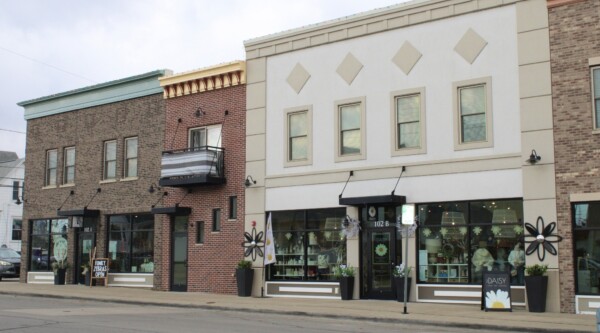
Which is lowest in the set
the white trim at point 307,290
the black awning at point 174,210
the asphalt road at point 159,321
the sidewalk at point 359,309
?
the asphalt road at point 159,321

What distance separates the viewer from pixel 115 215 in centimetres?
2992

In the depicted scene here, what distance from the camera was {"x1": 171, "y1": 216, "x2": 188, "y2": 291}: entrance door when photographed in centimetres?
2730

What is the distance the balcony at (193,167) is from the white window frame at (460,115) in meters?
8.71

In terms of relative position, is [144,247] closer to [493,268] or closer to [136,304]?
[136,304]

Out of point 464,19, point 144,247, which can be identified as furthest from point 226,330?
point 144,247

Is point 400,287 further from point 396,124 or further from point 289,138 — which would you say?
point 289,138

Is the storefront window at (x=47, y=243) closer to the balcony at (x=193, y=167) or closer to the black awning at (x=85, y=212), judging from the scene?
the black awning at (x=85, y=212)

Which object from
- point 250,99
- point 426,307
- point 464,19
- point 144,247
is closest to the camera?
point 426,307

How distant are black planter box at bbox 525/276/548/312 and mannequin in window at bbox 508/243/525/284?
82 cm

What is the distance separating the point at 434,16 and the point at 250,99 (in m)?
7.22

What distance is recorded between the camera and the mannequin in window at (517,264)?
19922 millimetres

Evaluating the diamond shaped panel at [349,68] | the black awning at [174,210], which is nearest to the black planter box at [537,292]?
the diamond shaped panel at [349,68]

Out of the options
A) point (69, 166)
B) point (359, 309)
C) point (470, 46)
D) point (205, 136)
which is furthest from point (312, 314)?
point (69, 166)

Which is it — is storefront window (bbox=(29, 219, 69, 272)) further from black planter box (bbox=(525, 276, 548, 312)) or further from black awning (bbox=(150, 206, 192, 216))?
black planter box (bbox=(525, 276, 548, 312))
